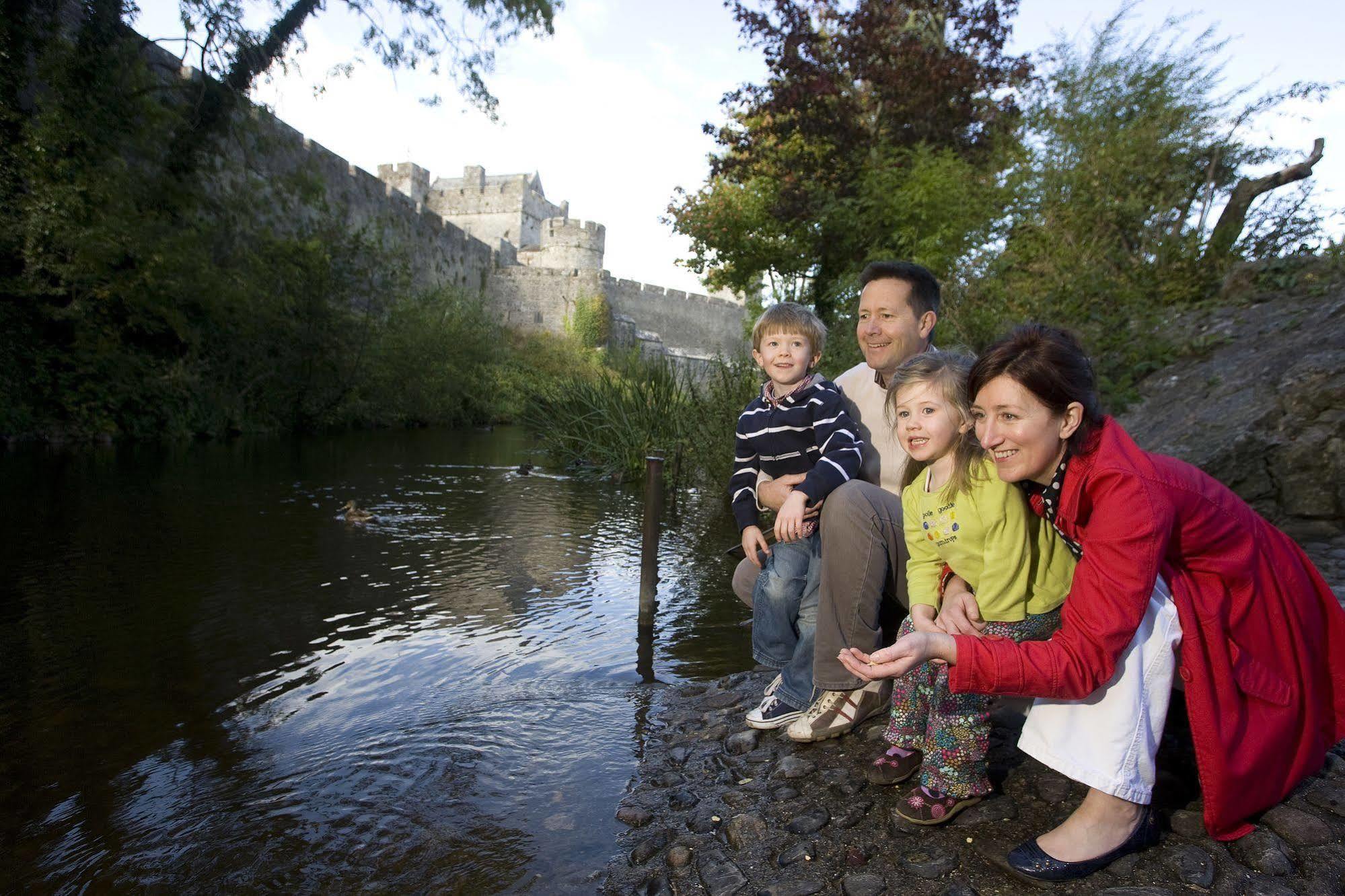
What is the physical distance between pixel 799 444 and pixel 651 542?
1425 mm

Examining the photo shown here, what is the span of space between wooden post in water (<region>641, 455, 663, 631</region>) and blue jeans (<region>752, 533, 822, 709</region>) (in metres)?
1.18

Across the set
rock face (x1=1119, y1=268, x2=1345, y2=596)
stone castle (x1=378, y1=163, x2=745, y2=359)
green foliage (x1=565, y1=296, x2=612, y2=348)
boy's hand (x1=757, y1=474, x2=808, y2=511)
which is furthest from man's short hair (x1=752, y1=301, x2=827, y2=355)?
green foliage (x1=565, y1=296, x2=612, y2=348)

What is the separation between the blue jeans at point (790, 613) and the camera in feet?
7.66

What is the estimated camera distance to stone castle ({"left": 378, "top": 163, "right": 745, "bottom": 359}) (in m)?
27.9

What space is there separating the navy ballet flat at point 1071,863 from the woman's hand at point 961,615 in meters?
0.40

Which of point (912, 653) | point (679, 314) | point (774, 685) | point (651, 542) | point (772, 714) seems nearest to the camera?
point (912, 653)

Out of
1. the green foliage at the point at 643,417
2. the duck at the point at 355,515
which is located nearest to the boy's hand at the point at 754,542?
the green foliage at the point at 643,417

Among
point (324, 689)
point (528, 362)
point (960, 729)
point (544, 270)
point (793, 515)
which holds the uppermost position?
point (544, 270)

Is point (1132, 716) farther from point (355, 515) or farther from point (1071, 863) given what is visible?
point (355, 515)

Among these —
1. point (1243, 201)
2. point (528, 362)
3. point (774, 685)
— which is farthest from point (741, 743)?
point (528, 362)

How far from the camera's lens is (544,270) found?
28594 mm

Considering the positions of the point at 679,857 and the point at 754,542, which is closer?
the point at 679,857

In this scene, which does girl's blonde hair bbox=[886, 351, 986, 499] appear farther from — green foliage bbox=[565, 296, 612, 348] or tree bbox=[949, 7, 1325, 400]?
green foliage bbox=[565, 296, 612, 348]

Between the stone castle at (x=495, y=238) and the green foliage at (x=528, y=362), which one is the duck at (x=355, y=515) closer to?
the stone castle at (x=495, y=238)
